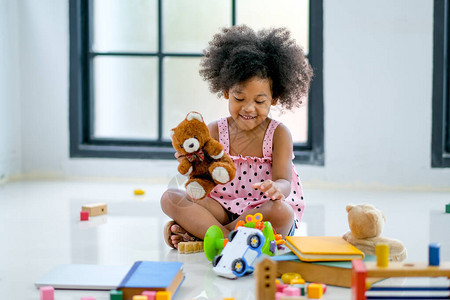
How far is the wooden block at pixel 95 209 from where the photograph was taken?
1932 millimetres

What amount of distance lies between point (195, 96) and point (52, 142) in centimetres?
65

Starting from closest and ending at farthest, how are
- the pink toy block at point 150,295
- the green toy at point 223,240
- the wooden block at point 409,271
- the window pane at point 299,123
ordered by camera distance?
the wooden block at point 409,271 < the pink toy block at point 150,295 < the green toy at point 223,240 < the window pane at point 299,123

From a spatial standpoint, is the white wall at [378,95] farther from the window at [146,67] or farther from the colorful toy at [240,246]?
the colorful toy at [240,246]

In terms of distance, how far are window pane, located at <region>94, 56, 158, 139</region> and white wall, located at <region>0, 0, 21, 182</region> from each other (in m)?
0.34

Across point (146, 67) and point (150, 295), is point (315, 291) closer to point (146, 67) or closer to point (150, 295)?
point (150, 295)

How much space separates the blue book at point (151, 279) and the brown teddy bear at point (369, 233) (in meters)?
0.36

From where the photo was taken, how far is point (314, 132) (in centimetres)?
258

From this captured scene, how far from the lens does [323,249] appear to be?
1.24 meters

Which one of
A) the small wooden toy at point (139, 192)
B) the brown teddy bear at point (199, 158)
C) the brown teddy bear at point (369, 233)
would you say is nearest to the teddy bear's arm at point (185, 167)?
the brown teddy bear at point (199, 158)

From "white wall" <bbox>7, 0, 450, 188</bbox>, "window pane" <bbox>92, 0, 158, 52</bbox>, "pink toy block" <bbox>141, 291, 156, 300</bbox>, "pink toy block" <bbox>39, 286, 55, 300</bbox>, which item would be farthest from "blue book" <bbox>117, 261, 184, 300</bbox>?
"window pane" <bbox>92, 0, 158, 52</bbox>

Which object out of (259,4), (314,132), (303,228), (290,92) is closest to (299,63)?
(290,92)

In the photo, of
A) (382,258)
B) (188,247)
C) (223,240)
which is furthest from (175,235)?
(382,258)

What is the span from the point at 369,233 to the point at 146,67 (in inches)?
66.9

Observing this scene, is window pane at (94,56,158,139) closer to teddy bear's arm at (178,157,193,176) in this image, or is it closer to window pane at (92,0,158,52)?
window pane at (92,0,158,52)
